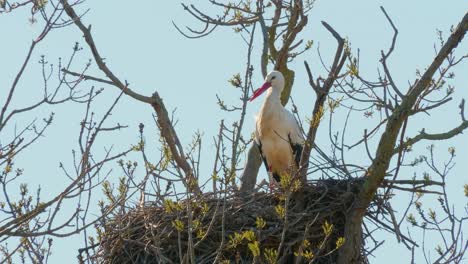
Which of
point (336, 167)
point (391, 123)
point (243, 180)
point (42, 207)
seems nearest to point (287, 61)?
point (243, 180)

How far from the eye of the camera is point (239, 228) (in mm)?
8453

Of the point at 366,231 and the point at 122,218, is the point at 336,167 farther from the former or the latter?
the point at 122,218

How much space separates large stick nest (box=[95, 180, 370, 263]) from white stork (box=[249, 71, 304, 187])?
208cm

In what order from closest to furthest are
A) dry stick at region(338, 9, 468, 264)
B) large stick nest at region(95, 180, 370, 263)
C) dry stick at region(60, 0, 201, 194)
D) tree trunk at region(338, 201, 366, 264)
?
1. dry stick at region(338, 9, 468, 264)
2. tree trunk at region(338, 201, 366, 264)
3. large stick nest at region(95, 180, 370, 263)
4. dry stick at region(60, 0, 201, 194)

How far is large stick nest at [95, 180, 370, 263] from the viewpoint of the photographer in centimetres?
827

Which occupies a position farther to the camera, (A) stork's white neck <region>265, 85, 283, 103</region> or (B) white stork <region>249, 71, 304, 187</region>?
(A) stork's white neck <region>265, 85, 283, 103</region>

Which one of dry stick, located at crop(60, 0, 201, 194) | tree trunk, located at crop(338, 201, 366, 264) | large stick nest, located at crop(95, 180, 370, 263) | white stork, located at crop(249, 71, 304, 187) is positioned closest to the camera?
tree trunk, located at crop(338, 201, 366, 264)

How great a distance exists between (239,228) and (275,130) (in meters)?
2.37

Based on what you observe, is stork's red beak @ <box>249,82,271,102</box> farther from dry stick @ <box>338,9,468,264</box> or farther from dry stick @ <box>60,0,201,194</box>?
dry stick @ <box>338,9,468,264</box>

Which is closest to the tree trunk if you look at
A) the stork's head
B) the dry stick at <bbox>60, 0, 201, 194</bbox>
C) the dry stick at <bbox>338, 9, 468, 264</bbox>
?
the dry stick at <bbox>338, 9, 468, 264</bbox>

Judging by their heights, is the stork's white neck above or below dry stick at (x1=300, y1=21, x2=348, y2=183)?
above

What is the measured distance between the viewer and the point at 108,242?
8500 millimetres

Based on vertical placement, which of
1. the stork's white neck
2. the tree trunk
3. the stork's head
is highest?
the stork's head

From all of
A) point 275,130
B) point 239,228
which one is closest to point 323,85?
point 239,228
